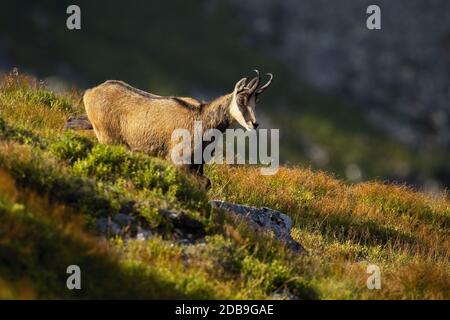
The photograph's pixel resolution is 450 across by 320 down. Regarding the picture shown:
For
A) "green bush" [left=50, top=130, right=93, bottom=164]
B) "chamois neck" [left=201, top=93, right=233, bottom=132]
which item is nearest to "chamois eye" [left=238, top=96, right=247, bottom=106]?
"chamois neck" [left=201, top=93, right=233, bottom=132]

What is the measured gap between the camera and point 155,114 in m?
16.8

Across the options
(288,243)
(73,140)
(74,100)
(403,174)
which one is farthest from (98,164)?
(403,174)

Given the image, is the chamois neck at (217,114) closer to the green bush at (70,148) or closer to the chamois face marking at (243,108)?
the chamois face marking at (243,108)

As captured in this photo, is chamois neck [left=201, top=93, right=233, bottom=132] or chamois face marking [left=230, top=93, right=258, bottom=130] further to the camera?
chamois neck [left=201, top=93, right=233, bottom=132]

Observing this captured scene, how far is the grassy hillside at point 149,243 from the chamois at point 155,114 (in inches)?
53.8

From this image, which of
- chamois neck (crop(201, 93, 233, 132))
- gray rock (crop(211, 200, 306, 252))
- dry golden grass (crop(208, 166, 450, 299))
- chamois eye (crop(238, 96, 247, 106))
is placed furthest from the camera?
chamois neck (crop(201, 93, 233, 132))

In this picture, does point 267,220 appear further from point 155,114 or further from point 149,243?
point 149,243

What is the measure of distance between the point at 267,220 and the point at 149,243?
12.1ft

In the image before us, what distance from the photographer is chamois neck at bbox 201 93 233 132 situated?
56.2ft

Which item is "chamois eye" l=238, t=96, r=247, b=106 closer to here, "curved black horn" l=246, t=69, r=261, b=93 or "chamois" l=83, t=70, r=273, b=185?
"chamois" l=83, t=70, r=273, b=185

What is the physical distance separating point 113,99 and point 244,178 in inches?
147

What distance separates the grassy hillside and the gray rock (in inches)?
19.5

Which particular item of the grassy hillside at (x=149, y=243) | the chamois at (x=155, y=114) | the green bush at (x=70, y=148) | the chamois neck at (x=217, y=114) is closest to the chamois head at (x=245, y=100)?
the chamois at (x=155, y=114)
